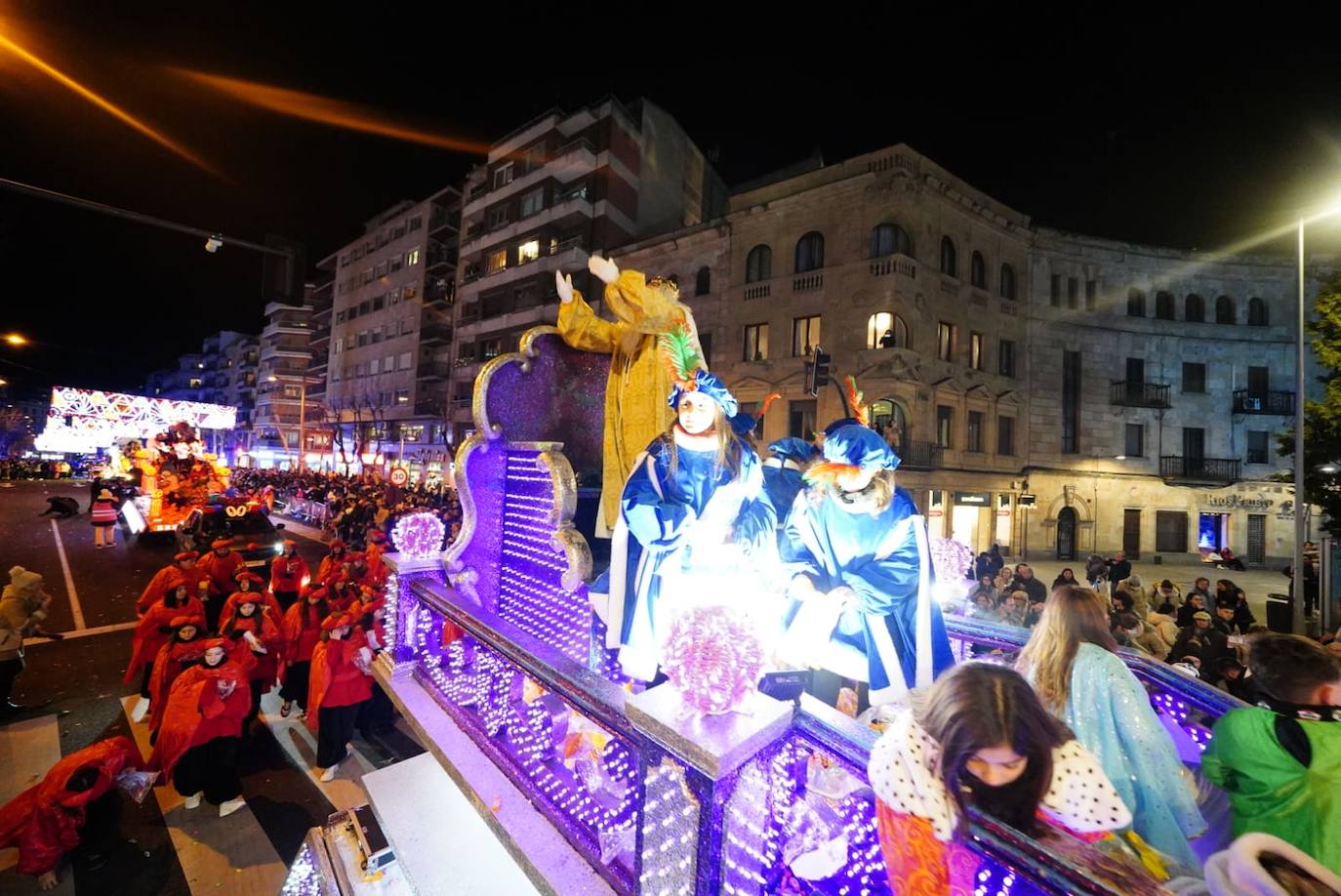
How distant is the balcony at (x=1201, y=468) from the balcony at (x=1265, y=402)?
2372mm

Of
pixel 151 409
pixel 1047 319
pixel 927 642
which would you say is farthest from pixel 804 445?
pixel 151 409

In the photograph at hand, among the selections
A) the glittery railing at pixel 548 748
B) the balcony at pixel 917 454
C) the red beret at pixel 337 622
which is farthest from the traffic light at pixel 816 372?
the balcony at pixel 917 454

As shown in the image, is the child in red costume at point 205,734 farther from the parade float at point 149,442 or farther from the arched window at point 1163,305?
the arched window at point 1163,305

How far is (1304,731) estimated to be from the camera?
209cm

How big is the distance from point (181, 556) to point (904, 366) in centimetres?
1923

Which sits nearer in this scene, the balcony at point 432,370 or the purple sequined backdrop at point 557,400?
the purple sequined backdrop at point 557,400

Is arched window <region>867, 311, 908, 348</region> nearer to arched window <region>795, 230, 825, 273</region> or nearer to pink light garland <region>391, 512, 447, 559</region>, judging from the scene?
arched window <region>795, 230, 825, 273</region>

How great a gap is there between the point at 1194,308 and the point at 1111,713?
2958 centimetres

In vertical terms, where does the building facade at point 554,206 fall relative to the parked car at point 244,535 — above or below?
above

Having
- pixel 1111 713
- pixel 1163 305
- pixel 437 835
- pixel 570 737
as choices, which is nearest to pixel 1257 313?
pixel 1163 305

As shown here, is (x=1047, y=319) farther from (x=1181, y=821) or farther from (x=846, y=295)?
(x=1181, y=821)

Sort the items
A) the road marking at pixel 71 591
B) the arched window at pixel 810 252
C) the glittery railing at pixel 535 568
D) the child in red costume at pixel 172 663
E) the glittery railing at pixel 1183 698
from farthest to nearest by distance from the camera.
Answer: the arched window at pixel 810 252, the road marking at pixel 71 591, the child in red costume at pixel 172 663, the glittery railing at pixel 535 568, the glittery railing at pixel 1183 698

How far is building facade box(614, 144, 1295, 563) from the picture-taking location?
1891 centimetres

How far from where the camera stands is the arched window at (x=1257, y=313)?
2245cm
